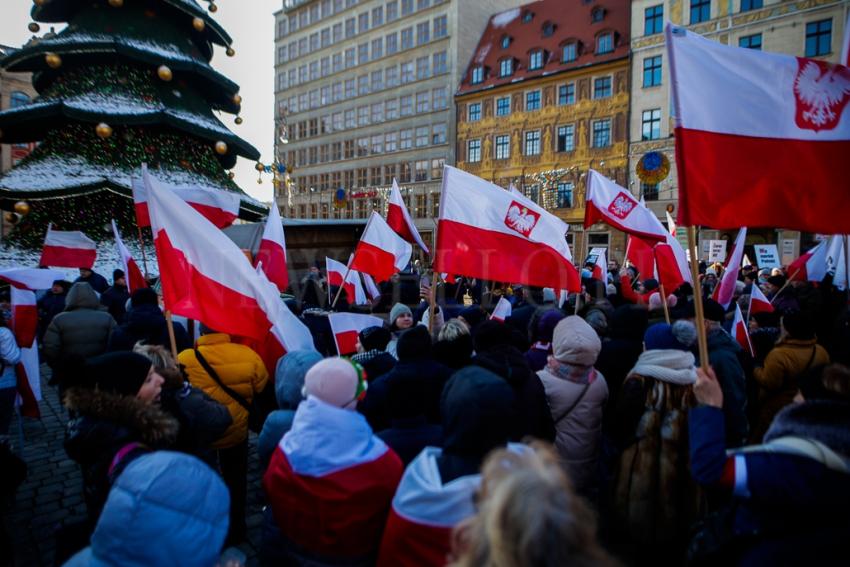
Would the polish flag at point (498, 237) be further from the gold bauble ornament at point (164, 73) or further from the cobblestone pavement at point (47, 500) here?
the gold bauble ornament at point (164, 73)

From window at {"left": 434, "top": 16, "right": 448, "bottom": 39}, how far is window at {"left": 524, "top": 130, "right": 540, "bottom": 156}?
1189cm

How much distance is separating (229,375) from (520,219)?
307cm

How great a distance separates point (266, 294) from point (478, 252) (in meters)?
2.01

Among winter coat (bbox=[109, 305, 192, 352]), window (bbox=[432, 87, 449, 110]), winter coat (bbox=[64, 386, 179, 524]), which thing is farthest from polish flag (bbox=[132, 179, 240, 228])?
window (bbox=[432, 87, 449, 110])

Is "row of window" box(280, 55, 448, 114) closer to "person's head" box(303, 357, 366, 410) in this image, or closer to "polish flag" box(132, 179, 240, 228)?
"polish flag" box(132, 179, 240, 228)

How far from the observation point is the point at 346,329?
211 inches

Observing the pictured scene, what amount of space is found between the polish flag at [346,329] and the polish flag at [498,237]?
131cm

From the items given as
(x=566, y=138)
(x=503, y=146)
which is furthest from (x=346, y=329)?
(x=503, y=146)

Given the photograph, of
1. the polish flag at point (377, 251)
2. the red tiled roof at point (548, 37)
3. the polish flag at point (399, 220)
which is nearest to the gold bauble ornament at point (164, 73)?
the polish flag at point (399, 220)

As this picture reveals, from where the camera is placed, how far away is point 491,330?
10.9 feet

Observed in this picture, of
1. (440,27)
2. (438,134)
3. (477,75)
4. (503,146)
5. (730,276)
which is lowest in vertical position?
(730,276)

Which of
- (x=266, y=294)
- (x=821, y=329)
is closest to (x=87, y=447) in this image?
(x=266, y=294)

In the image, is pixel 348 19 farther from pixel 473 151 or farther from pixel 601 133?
pixel 601 133

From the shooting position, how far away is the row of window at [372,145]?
41.1 m
